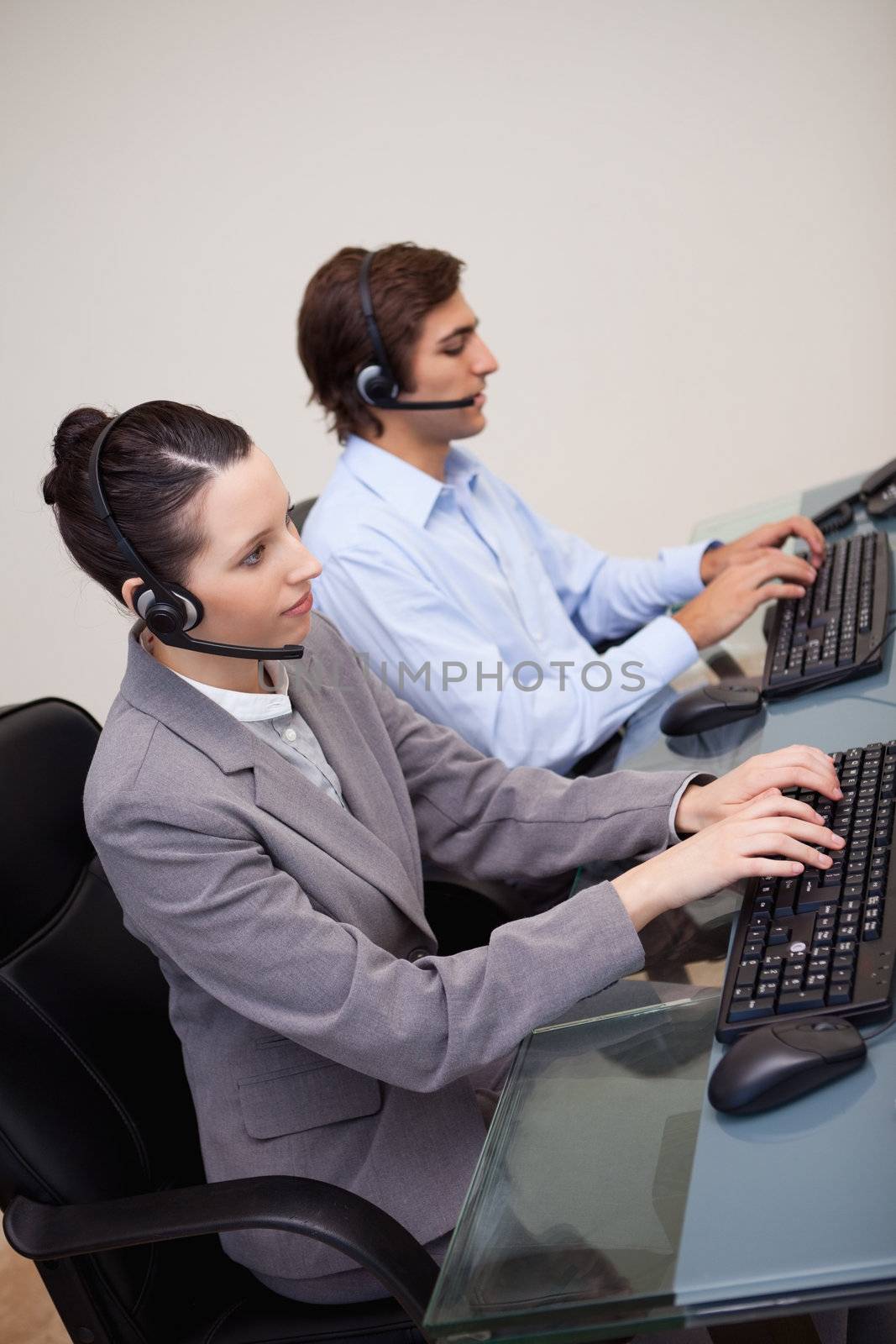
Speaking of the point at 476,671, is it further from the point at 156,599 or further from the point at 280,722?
the point at 156,599

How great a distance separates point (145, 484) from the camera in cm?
102

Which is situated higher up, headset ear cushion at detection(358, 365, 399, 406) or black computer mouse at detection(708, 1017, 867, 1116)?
headset ear cushion at detection(358, 365, 399, 406)

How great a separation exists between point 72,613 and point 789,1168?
260 cm

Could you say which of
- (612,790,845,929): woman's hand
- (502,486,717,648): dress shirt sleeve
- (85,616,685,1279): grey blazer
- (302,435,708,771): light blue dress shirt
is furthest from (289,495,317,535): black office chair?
(612,790,845,929): woman's hand

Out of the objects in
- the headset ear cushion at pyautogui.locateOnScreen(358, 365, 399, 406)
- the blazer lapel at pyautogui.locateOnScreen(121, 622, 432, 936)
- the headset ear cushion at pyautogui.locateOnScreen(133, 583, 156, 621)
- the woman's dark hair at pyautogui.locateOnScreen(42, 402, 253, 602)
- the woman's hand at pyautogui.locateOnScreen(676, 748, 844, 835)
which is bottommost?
the woman's hand at pyautogui.locateOnScreen(676, 748, 844, 835)

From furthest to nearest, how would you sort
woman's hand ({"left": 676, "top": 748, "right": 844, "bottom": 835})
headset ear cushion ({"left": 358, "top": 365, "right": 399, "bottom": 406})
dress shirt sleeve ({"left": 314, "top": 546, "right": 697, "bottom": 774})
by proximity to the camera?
headset ear cushion ({"left": 358, "top": 365, "right": 399, "bottom": 406}) → dress shirt sleeve ({"left": 314, "top": 546, "right": 697, "bottom": 774}) → woman's hand ({"left": 676, "top": 748, "right": 844, "bottom": 835})

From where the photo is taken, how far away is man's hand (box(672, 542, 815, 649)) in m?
1.64

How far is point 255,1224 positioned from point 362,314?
127cm

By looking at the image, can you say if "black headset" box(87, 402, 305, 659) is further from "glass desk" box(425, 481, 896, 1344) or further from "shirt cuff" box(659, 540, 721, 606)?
"shirt cuff" box(659, 540, 721, 606)

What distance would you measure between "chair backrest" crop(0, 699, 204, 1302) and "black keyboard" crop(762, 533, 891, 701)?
77 cm

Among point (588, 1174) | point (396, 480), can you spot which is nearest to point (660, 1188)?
point (588, 1174)

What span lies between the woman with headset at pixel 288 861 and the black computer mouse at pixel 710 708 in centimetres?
21

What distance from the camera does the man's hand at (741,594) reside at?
5.38ft

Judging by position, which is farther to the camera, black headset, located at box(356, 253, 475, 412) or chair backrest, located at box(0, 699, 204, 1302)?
black headset, located at box(356, 253, 475, 412)
